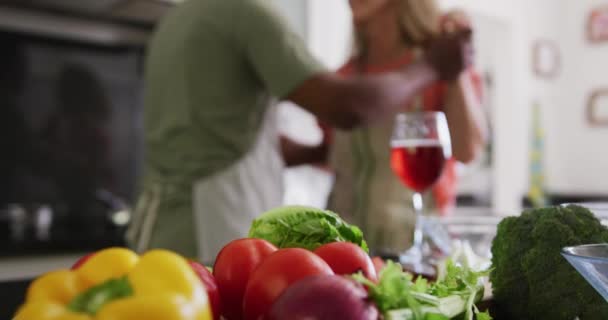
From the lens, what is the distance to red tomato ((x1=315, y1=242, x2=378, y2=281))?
422 mm

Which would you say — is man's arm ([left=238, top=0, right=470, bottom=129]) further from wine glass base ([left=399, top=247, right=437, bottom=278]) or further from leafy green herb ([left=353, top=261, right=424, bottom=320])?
leafy green herb ([left=353, top=261, right=424, bottom=320])

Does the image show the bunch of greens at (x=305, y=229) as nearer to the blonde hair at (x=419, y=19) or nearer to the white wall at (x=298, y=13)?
the blonde hair at (x=419, y=19)

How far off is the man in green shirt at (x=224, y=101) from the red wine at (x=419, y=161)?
232 mm

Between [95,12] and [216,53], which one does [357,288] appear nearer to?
[216,53]

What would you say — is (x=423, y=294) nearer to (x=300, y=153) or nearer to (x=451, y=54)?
(x=451, y=54)

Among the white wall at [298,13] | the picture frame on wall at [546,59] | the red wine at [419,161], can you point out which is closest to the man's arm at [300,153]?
the red wine at [419,161]

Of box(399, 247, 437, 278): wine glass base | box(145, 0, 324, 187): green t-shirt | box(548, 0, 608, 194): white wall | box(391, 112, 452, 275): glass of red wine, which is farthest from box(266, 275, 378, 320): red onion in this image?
box(548, 0, 608, 194): white wall

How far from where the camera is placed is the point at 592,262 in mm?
395

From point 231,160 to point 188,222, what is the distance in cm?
16

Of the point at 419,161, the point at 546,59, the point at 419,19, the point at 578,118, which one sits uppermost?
the point at 419,19

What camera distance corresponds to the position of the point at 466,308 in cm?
42

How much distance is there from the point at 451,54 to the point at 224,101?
46 cm

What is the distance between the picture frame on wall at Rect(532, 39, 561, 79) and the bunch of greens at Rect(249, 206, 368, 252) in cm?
417

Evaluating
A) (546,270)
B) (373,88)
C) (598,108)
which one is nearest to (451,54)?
(373,88)
